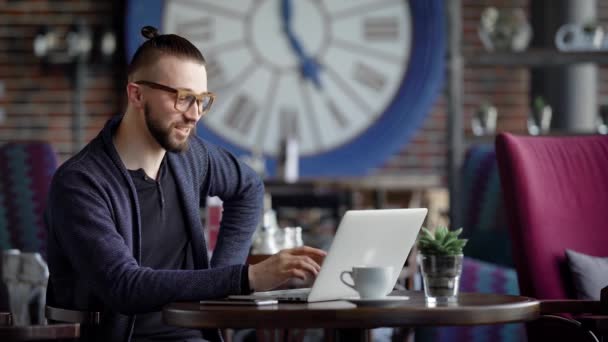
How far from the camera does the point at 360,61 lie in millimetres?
6336

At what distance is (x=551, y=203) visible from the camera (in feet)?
9.64

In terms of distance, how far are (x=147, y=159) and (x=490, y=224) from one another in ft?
8.32

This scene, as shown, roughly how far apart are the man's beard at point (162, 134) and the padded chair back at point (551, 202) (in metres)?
1.02

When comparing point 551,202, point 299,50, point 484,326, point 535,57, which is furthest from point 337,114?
point 551,202

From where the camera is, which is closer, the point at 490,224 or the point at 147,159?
the point at 147,159

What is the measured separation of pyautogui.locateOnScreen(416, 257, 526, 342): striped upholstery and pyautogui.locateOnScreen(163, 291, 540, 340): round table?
196 cm

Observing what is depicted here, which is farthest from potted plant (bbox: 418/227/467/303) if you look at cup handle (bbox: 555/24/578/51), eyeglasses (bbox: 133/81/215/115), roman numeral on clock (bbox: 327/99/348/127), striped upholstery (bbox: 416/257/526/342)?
roman numeral on clock (bbox: 327/99/348/127)

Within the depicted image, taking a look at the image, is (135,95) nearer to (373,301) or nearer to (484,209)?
(373,301)

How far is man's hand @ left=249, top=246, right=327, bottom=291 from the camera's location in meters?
1.98

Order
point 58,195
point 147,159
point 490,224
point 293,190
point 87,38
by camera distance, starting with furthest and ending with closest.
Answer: point 87,38 < point 293,190 < point 490,224 < point 147,159 < point 58,195

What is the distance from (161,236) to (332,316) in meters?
0.64

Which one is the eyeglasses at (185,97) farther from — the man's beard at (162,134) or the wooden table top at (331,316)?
the wooden table top at (331,316)

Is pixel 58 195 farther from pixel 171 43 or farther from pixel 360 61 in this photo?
pixel 360 61

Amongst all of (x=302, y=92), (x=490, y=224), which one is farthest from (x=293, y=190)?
(x=490, y=224)
